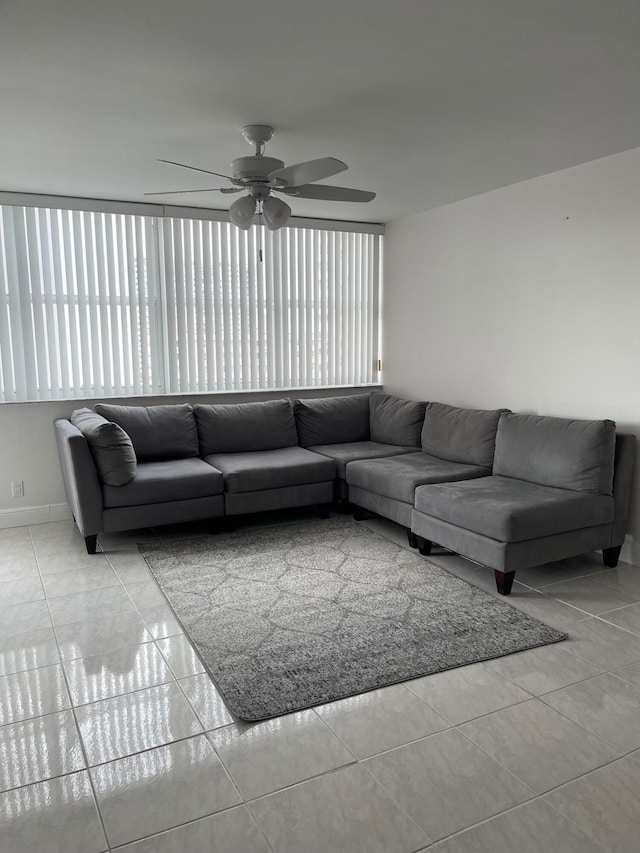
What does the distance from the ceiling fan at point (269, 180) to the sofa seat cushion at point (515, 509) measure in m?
1.84

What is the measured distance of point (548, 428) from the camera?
4.09m

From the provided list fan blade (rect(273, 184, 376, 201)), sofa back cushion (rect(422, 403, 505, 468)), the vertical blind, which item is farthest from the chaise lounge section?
Result: the vertical blind

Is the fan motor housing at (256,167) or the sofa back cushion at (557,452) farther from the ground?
the fan motor housing at (256,167)

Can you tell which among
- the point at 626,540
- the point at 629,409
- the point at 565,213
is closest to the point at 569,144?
the point at 565,213

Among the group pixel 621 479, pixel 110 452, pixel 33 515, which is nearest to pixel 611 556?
pixel 621 479

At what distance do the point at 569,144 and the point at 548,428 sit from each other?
1680 mm

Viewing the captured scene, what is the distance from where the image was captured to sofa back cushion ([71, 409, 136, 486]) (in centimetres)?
420

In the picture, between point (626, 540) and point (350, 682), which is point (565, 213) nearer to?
point (626, 540)

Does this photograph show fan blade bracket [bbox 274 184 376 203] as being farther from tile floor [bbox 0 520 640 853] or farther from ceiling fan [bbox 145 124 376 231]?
tile floor [bbox 0 520 640 853]

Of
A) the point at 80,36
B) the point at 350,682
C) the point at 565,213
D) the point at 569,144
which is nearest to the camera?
the point at 80,36

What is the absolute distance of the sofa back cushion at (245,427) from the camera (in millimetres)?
5258

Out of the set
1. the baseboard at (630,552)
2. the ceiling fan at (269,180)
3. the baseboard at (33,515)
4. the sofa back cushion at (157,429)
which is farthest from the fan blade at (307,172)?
the baseboard at (33,515)

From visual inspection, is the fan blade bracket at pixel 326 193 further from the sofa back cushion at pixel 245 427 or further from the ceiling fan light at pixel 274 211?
the sofa back cushion at pixel 245 427

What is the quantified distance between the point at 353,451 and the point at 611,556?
2.15m
